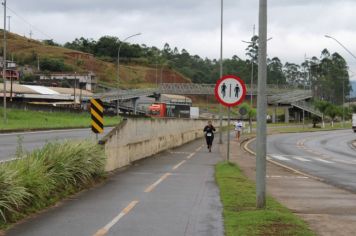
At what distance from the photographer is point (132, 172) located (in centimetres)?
1770

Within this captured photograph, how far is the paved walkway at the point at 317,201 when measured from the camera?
30.1 ft

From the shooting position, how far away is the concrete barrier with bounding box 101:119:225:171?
17.7 m

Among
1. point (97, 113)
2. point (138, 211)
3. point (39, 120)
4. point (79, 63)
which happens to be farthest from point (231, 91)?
point (79, 63)

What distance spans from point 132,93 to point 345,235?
11578 centimetres

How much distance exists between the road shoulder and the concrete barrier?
13.6 ft

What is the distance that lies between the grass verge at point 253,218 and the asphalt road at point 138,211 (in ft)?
0.69

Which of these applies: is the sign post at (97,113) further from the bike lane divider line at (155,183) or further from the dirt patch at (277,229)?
the dirt patch at (277,229)

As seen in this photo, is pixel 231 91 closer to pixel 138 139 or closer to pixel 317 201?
pixel 138 139

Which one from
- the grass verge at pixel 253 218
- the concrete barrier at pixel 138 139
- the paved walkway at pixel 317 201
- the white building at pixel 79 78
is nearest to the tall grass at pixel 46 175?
the concrete barrier at pixel 138 139

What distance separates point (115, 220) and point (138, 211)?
98cm

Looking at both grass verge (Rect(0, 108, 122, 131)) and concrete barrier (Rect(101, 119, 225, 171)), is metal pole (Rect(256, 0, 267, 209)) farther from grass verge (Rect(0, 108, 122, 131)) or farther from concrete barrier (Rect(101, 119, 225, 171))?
grass verge (Rect(0, 108, 122, 131))

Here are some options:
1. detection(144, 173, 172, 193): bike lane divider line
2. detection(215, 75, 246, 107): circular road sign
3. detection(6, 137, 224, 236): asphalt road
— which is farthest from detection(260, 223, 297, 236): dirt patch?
detection(215, 75, 246, 107): circular road sign

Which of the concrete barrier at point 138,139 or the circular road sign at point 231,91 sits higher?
the circular road sign at point 231,91

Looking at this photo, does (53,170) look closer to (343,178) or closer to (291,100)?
(343,178)
